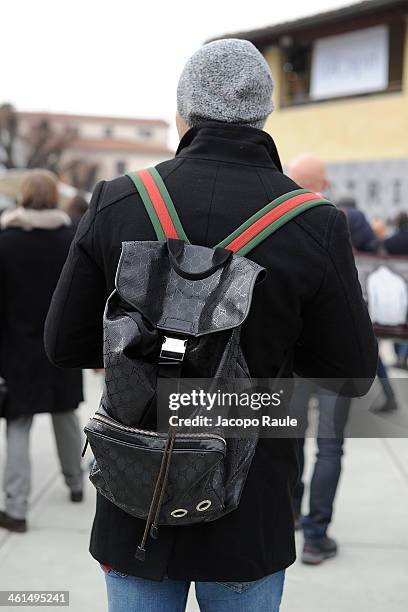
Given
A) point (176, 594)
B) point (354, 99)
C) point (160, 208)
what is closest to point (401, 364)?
point (176, 594)

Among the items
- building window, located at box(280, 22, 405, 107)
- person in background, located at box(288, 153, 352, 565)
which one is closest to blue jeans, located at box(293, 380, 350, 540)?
person in background, located at box(288, 153, 352, 565)

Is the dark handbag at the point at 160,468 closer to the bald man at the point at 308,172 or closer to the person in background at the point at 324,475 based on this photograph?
the person in background at the point at 324,475

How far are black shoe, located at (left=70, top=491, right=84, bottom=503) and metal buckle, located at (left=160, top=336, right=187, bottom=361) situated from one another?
3359 mm

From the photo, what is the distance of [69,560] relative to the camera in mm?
3727

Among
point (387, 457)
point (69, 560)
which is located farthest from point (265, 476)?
point (387, 457)

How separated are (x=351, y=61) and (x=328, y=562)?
18191mm

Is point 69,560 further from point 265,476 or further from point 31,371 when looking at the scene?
point 265,476

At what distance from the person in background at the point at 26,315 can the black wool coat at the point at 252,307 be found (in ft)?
8.21

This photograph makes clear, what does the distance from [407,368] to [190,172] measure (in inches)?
306

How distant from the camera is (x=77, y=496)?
14.8 ft

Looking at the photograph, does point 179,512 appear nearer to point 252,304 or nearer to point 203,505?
point 203,505

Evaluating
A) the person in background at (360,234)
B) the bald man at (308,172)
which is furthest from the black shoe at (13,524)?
the person in background at (360,234)

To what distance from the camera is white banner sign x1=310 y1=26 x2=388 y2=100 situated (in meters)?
19.4

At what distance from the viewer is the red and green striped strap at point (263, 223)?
1.47 meters
